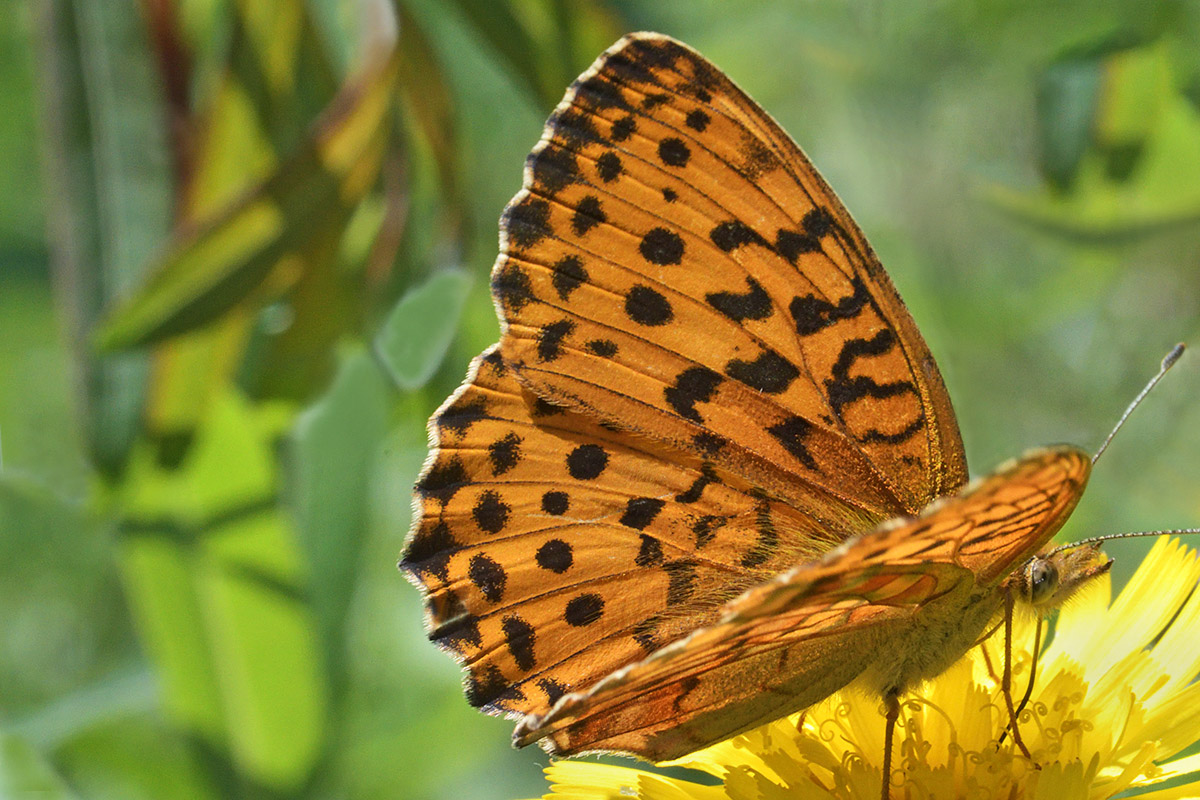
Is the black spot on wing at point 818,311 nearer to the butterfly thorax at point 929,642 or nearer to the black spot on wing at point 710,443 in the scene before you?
the black spot on wing at point 710,443

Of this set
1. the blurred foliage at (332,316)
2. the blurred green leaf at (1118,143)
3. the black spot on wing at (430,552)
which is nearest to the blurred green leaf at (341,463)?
the blurred foliage at (332,316)

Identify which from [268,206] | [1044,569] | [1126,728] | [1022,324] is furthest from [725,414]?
[1022,324]

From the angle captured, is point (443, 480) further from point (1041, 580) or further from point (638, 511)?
point (1041, 580)

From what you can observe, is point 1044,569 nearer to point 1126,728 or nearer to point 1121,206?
point 1126,728

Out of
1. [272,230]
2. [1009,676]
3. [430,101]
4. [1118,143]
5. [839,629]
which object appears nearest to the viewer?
[839,629]

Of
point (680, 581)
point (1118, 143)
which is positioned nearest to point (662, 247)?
point (680, 581)

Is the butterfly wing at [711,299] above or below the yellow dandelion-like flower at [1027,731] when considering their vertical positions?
above
